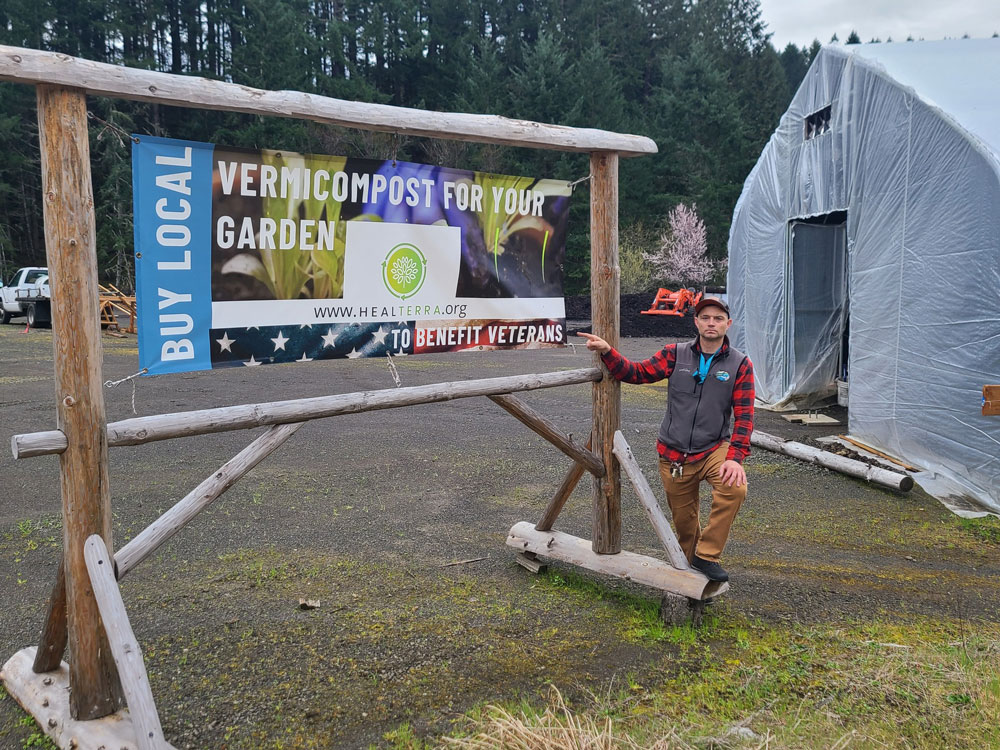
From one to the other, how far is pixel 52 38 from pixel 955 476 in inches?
1766

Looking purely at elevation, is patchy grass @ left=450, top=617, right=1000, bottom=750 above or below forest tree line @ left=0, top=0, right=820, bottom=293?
below

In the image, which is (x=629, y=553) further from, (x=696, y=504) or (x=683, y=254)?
(x=683, y=254)

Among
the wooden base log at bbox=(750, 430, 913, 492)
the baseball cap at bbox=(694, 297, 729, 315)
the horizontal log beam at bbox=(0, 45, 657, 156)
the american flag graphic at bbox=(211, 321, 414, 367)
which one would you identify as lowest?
the wooden base log at bbox=(750, 430, 913, 492)

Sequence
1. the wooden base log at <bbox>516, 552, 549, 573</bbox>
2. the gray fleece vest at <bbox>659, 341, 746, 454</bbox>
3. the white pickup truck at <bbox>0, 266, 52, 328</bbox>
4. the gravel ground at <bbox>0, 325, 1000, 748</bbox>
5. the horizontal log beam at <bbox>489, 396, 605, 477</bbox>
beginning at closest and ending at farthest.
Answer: the gravel ground at <bbox>0, 325, 1000, 748</bbox>, the gray fleece vest at <bbox>659, 341, 746, 454</bbox>, the horizontal log beam at <bbox>489, 396, 605, 477</bbox>, the wooden base log at <bbox>516, 552, 549, 573</bbox>, the white pickup truck at <bbox>0, 266, 52, 328</bbox>

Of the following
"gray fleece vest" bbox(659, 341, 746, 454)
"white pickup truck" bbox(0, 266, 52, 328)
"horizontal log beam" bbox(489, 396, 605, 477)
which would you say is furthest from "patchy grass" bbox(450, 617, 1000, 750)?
"white pickup truck" bbox(0, 266, 52, 328)

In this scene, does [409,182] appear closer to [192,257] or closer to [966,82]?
[192,257]

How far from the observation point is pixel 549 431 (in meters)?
4.79

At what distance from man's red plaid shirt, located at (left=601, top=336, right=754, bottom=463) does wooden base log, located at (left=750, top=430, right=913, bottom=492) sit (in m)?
1.99

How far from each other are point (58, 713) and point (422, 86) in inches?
1833

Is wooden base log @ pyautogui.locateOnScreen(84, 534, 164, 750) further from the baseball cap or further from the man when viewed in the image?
the baseball cap

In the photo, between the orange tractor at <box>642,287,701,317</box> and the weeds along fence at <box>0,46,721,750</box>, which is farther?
the orange tractor at <box>642,287,701,317</box>

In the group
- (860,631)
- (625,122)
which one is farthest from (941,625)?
(625,122)

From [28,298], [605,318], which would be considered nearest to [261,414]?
[605,318]

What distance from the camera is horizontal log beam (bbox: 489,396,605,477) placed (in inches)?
181
